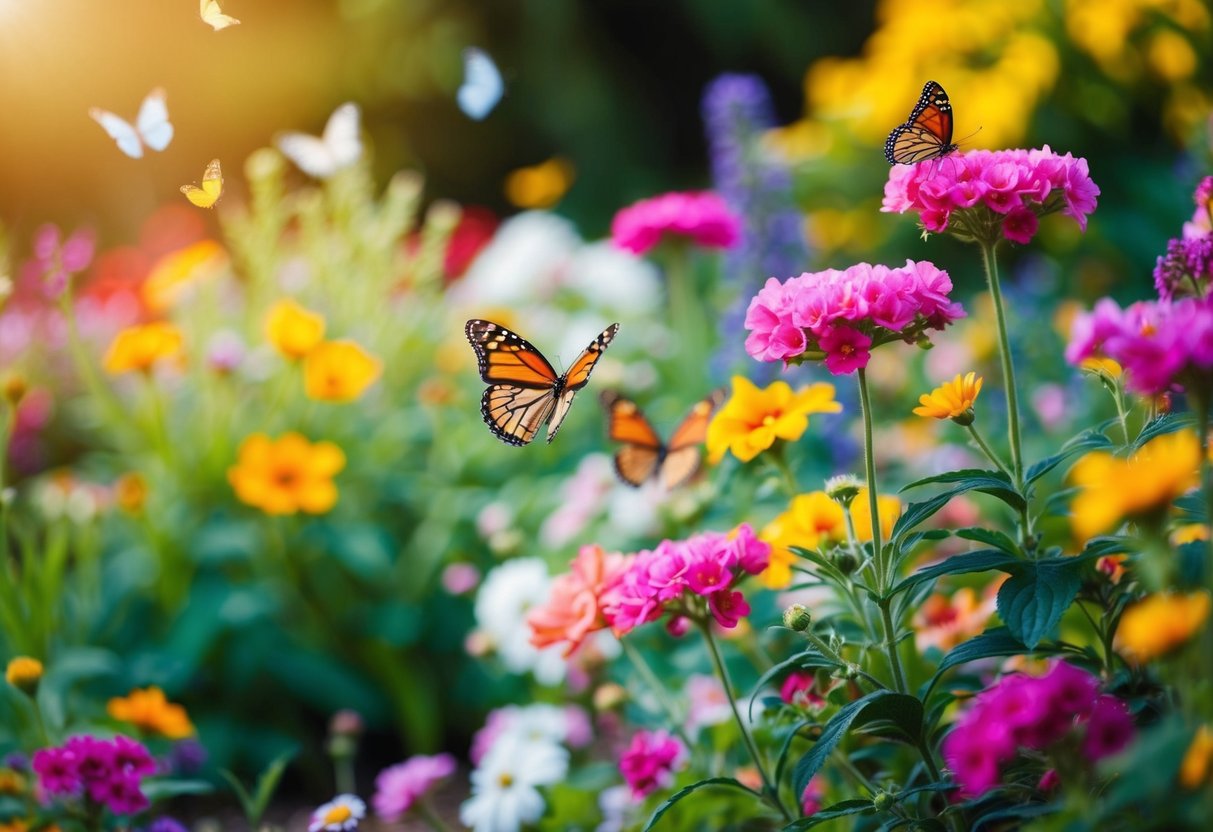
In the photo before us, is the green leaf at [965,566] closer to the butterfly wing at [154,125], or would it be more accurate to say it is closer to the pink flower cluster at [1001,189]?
the pink flower cluster at [1001,189]

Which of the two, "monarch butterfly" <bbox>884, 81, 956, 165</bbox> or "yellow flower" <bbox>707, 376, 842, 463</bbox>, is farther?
"yellow flower" <bbox>707, 376, 842, 463</bbox>

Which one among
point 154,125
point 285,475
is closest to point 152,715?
point 285,475

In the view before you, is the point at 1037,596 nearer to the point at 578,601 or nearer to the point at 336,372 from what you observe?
the point at 578,601

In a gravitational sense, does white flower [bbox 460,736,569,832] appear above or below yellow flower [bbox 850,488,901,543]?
below

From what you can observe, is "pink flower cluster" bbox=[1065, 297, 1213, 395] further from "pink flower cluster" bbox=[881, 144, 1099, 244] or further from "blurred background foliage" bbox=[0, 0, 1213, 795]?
"blurred background foliage" bbox=[0, 0, 1213, 795]

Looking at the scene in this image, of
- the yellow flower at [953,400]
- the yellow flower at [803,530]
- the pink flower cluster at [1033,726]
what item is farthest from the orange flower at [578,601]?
the pink flower cluster at [1033,726]

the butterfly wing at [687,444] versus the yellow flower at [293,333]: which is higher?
Answer: the yellow flower at [293,333]

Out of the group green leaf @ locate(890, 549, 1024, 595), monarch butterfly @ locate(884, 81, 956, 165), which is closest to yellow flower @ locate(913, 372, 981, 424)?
green leaf @ locate(890, 549, 1024, 595)
